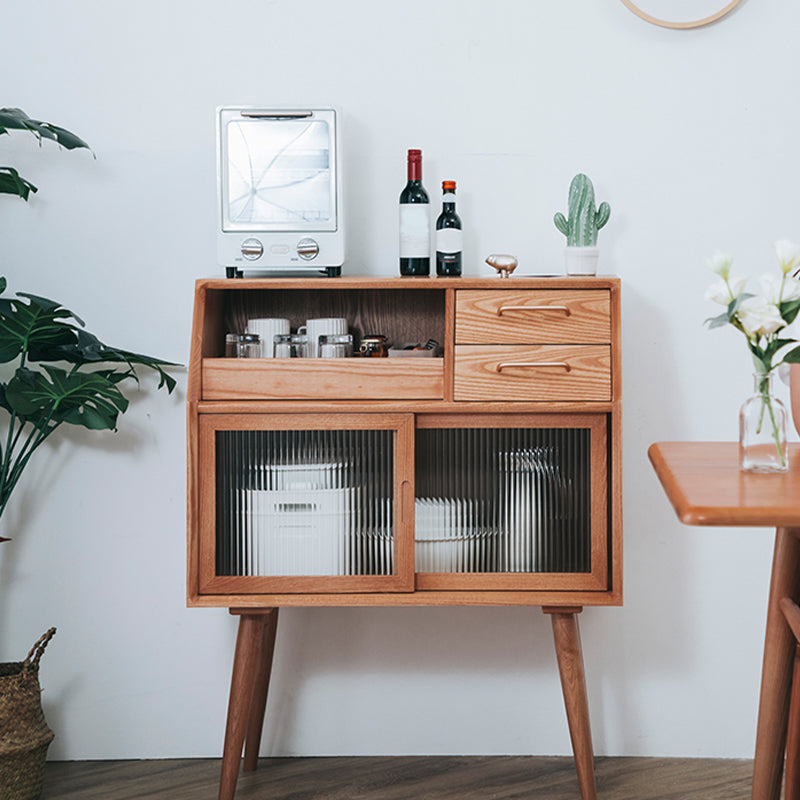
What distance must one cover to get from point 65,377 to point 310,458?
1.93 feet

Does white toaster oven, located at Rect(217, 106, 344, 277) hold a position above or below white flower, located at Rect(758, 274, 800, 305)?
above

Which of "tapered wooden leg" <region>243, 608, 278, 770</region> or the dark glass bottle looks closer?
the dark glass bottle

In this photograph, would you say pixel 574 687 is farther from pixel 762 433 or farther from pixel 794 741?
pixel 762 433

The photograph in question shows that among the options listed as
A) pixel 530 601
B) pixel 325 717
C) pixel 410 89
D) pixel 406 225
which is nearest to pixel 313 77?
pixel 410 89

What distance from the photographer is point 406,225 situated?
6.61ft

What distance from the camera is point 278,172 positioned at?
200 cm

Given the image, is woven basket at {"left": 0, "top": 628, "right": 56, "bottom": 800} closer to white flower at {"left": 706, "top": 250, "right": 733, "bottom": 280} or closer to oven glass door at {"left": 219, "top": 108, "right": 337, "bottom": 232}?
oven glass door at {"left": 219, "top": 108, "right": 337, "bottom": 232}

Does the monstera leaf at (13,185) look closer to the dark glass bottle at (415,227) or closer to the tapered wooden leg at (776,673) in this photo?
the dark glass bottle at (415,227)

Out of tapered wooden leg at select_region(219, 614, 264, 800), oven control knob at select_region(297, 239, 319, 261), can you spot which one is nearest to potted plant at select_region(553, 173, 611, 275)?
oven control knob at select_region(297, 239, 319, 261)

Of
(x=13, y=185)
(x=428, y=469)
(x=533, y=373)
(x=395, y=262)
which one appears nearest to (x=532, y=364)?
(x=533, y=373)

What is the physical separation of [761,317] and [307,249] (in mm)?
1057

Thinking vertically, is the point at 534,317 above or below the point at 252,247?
below

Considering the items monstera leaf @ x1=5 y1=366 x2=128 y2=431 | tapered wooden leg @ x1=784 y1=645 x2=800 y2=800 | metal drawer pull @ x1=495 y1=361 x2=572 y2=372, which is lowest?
tapered wooden leg @ x1=784 y1=645 x2=800 y2=800

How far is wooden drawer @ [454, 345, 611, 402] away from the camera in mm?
1896
